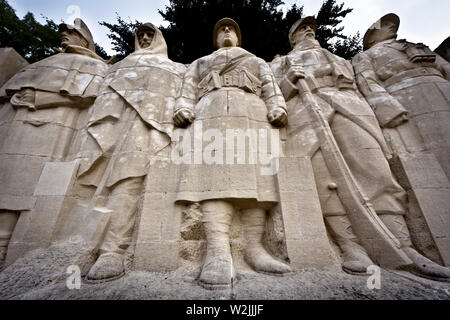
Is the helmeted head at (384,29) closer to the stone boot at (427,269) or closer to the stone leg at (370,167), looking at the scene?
the stone leg at (370,167)

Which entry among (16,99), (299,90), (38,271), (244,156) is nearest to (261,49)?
(299,90)

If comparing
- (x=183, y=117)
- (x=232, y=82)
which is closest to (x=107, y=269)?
(x=183, y=117)

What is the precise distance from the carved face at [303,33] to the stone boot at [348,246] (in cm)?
429

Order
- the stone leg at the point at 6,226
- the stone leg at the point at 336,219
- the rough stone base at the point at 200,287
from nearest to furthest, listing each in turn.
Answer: the rough stone base at the point at 200,287 < the stone leg at the point at 336,219 < the stone leg at the point at 6,226

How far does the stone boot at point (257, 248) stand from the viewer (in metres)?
2.25

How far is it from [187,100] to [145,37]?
94.3 inches

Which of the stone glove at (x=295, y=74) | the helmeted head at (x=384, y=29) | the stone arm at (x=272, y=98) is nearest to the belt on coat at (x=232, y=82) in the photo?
the stone arm at (x=272, y=98)

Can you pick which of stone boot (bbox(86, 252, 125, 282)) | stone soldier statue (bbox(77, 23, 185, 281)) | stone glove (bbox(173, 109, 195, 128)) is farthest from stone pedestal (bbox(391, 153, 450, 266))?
stone boot (bbox(86, 252, 125, 282))

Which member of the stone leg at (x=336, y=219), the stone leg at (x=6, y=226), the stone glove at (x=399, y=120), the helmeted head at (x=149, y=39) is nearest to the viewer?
the stone leg at (x=336, y=219)

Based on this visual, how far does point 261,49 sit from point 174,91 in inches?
222

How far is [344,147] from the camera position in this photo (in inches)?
128

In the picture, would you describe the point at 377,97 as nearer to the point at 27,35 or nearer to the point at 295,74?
the point at 295,74

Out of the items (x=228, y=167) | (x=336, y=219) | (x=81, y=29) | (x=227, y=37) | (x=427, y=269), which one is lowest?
(x=427, y=269)

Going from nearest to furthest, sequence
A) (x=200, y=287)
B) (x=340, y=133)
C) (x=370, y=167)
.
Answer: (x=200, y=287), (x=370, y=167), (x=340, y=133)
